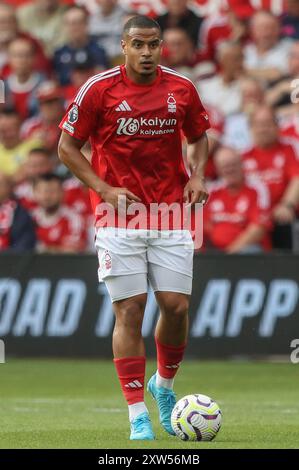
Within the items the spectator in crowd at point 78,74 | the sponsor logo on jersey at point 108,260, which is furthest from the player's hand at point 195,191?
the spectator in crowd at point 78,74

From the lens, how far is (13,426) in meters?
9.03

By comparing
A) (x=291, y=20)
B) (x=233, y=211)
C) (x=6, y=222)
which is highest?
(x=291, y=20)

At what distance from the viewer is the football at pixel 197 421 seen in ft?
26.4

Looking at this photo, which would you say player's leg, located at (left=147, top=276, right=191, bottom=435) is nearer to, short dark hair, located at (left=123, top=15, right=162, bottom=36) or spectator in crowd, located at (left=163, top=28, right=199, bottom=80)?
short dark hair, located at (left=123, top=15, right=162, bottom=36)

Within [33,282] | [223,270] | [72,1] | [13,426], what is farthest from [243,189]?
[13,426]

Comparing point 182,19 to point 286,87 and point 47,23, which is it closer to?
point 286,87

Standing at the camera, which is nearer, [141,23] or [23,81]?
[141,23]

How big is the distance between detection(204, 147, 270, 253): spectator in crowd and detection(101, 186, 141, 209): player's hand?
6163mm

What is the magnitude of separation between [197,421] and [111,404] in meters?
3.03

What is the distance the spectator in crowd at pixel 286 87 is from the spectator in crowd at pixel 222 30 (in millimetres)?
1055

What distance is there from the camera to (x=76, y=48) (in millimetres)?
17172

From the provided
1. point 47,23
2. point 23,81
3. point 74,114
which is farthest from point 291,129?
point 74,114

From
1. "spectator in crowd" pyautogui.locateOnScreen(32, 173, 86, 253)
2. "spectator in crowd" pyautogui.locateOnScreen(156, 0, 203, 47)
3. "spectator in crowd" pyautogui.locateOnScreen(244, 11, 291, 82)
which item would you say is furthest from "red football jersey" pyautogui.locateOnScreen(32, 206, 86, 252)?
"spectator in crowd" pyautogui.locateOnScreen(156, 0, 203, 47)

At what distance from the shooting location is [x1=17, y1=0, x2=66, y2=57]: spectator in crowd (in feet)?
58.1
